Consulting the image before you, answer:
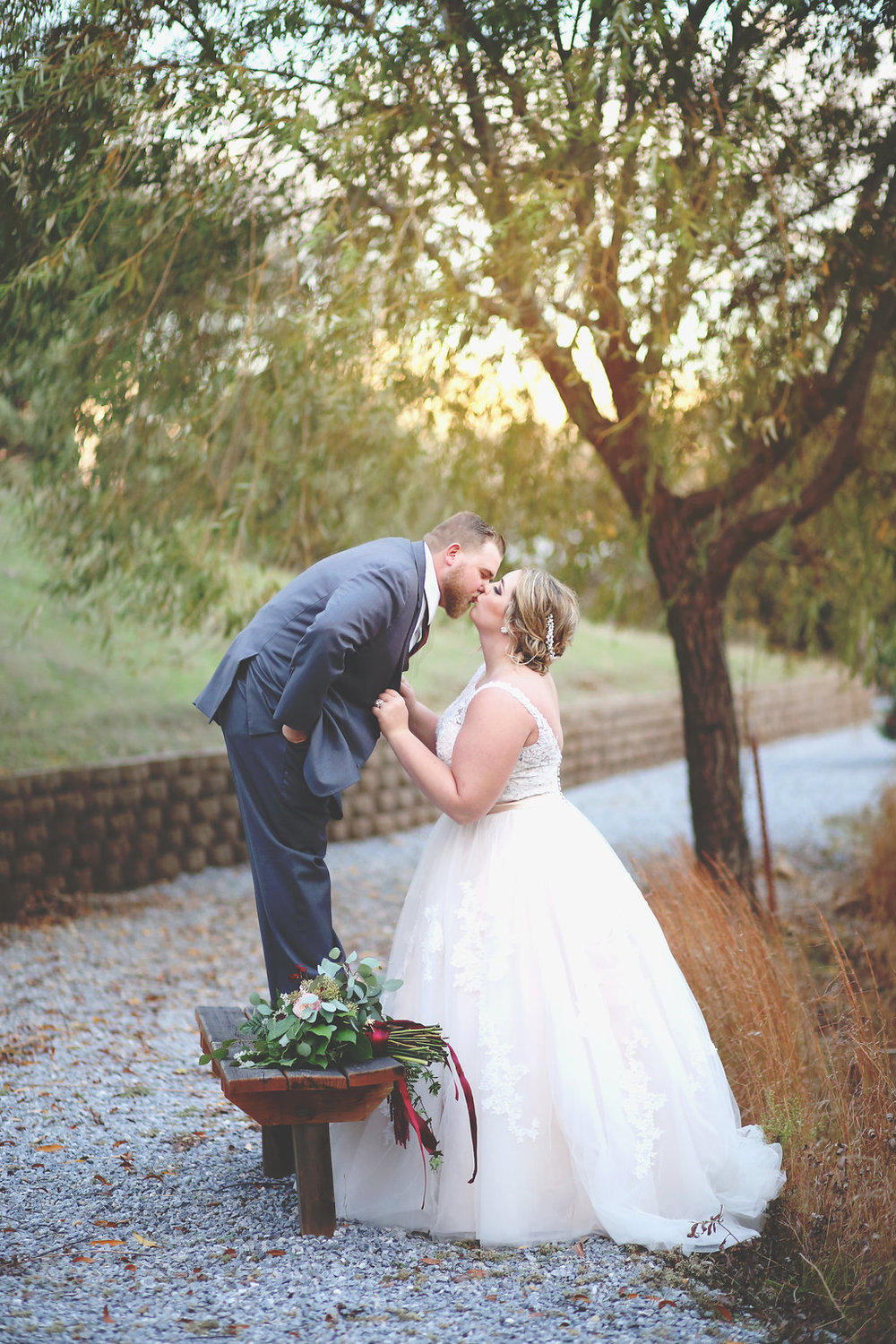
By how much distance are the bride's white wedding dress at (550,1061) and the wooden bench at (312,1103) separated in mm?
209

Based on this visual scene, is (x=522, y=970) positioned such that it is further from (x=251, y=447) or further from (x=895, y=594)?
(x=895, y=594)

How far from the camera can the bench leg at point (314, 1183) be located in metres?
2.81

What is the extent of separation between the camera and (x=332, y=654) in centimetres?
288

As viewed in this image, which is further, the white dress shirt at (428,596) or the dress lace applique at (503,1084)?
the white dress shirt at (428,596)

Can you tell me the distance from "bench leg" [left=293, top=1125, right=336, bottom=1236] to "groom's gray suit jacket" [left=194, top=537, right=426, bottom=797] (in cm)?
88

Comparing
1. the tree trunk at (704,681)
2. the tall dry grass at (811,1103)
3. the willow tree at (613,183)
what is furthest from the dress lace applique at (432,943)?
the tree trunk at (704,681)

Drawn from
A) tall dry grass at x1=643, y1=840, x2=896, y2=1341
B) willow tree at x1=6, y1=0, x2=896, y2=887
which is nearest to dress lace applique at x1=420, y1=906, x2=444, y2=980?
tall dry grass at x1=643, y1=840, x2=896, y2=1341

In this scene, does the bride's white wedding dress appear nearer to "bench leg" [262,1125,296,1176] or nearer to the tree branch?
"bench leg" [262,1125,296,1176]

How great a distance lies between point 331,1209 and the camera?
285cm

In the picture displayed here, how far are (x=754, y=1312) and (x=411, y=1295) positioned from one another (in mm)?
781

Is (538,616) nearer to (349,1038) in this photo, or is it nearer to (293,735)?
(293,735)

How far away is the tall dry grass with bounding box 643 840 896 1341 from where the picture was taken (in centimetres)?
263

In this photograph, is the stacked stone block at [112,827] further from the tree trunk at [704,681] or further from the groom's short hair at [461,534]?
the groom's short hair at [461,534]

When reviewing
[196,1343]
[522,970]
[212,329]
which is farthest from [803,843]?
[196,1343]
